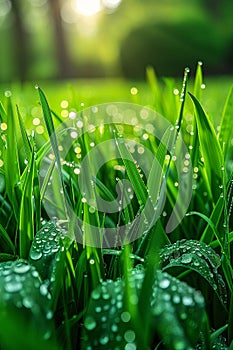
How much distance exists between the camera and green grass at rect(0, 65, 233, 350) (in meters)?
0.50

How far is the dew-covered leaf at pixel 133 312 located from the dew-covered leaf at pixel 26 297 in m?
0.06

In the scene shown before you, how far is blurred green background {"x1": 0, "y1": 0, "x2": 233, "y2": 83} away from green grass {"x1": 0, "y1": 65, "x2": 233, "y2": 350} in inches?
491

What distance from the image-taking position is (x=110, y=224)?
822 millimetres

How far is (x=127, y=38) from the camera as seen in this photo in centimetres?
1395

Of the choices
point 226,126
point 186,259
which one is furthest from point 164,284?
point 226,126

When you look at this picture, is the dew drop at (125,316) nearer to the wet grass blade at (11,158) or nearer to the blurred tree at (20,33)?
the wet grass blade at (11,158)

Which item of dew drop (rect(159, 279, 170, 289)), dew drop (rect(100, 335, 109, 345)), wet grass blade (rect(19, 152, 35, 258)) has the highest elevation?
wet grass blade (rect(19, 152, 35, 258))

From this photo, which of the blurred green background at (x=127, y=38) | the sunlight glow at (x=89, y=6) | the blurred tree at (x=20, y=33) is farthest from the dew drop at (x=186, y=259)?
the sunlight glow at (x=89, y=6)

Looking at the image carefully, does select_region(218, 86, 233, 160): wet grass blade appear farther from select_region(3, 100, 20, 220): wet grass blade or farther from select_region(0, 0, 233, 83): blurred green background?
select_region(0, 0, 233, 83): blurred green background

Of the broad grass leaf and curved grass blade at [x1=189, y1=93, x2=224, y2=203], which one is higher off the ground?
curved grass blade at [x1=189, y1=93, x2=224, y2=203]

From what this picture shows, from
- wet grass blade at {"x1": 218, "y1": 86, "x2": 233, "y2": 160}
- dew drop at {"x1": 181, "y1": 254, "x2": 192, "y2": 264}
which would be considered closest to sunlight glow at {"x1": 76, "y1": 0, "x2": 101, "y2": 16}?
wet grass blade at {"x1": 218, "y1": 86, "x2": 233, "y2": 160}

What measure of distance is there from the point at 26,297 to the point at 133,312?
0.10 metres

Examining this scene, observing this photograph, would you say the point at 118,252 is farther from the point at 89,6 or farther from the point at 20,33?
the point at 89,6

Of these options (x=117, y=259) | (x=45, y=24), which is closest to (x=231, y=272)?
(x=117, y=259)
